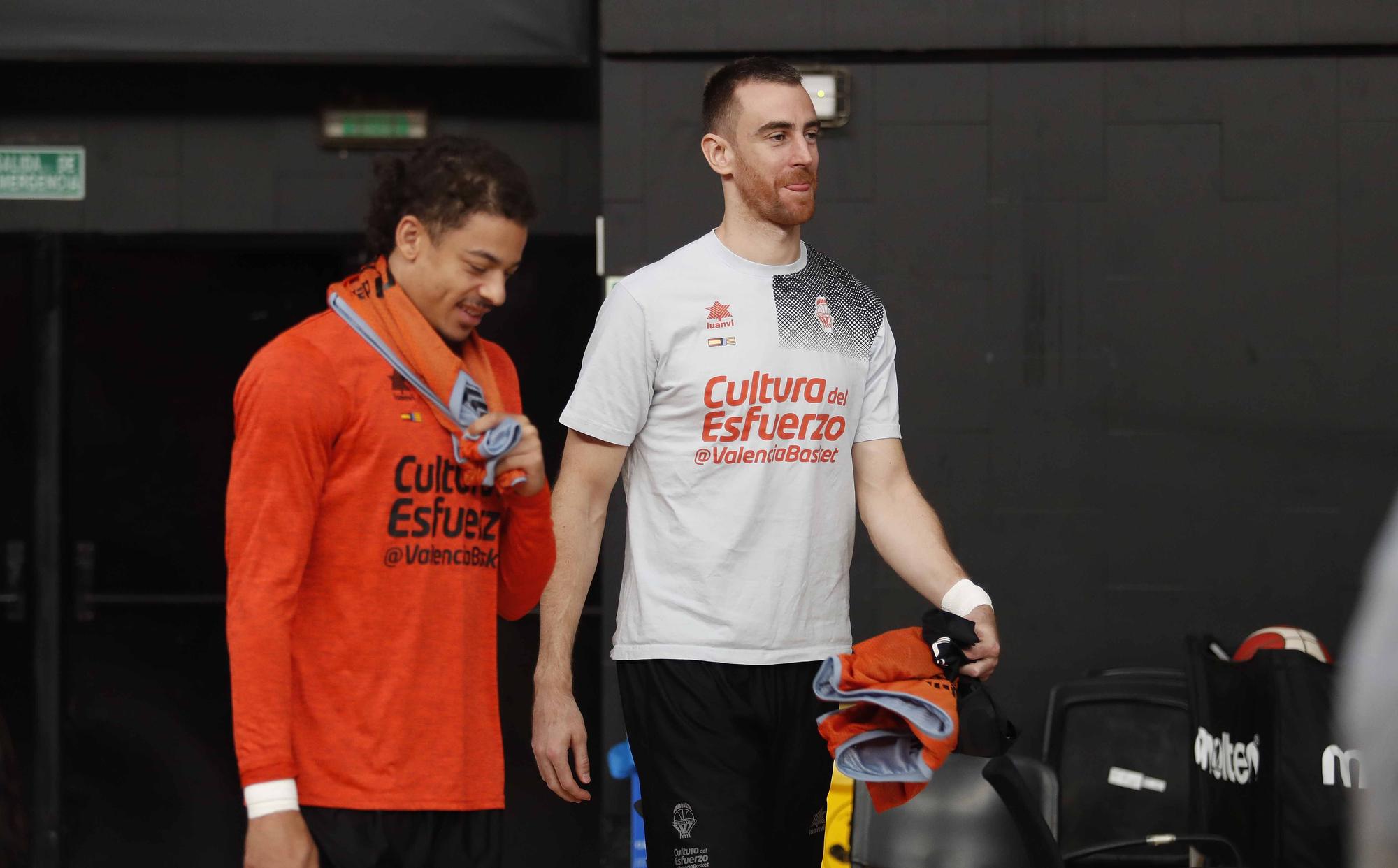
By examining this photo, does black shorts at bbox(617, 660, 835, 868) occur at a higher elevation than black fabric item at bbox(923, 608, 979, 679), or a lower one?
lower

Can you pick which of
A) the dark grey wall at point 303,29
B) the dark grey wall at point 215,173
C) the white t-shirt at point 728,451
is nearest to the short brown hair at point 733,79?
the white t-shirt at point 728,451

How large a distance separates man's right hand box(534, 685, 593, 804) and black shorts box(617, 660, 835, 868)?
0.50ft

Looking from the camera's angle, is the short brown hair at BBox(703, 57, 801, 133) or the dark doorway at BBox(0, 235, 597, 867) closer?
the short brown hair at BBox(703, 57, 801, 133)

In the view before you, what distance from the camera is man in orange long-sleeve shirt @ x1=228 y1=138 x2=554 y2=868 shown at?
228 cm

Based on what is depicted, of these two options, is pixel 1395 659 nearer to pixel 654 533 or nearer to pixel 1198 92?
pixel 654 533

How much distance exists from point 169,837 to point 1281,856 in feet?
13.5

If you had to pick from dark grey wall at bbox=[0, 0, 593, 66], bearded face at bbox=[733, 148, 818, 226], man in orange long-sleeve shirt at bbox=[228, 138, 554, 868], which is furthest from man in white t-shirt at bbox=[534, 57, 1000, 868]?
dark grey wall at bbox=[0, 0, 593, 66]

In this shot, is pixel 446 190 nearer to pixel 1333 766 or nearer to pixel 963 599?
pixel 963 599

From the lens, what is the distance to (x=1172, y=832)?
4707mm

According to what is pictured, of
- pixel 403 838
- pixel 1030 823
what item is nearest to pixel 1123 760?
pixel 1030 823

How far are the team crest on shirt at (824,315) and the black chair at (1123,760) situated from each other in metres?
2.11

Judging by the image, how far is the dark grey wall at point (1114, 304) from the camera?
5047mm

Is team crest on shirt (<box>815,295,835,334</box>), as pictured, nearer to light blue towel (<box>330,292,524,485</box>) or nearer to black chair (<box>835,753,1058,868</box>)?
light blue towel (<box>330,292,524,485</box>)

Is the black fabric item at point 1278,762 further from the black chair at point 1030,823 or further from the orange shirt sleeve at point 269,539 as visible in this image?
the orange shirt sleeve at point 269,539
